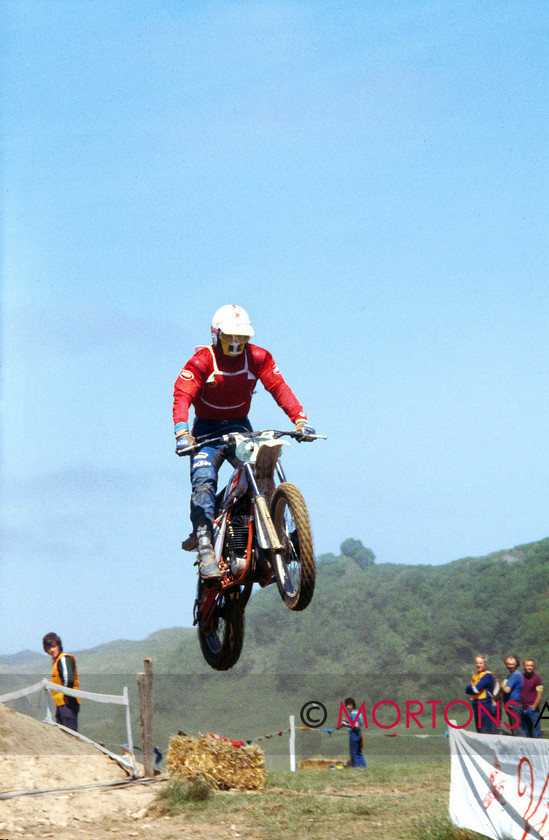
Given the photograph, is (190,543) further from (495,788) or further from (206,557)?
(495,788)

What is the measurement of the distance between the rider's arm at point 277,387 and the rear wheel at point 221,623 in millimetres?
1988

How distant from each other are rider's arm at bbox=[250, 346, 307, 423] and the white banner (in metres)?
4.67

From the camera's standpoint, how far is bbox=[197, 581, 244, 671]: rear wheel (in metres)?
10.0

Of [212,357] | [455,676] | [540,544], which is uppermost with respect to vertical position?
[540,544]

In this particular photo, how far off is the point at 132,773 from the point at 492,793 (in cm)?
633

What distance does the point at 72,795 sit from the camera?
14320 mm

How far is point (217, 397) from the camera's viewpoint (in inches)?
409

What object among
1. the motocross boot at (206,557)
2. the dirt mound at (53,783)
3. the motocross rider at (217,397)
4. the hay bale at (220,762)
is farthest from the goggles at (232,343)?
the hay bale at (220,762)

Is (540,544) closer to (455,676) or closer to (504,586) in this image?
(504,586)

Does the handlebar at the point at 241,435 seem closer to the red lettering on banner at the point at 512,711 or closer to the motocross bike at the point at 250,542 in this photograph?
the motocross bike at the point at 250,542

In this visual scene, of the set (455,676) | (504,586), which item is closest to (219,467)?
(455,676)

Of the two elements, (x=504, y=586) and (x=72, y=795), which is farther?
(x=504, y=586)

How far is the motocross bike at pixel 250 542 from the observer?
29.6 feet

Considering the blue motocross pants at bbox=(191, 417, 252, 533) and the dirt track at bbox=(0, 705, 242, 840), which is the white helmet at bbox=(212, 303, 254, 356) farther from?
the dirt track at bbox=(0, 705, 242, 840)
